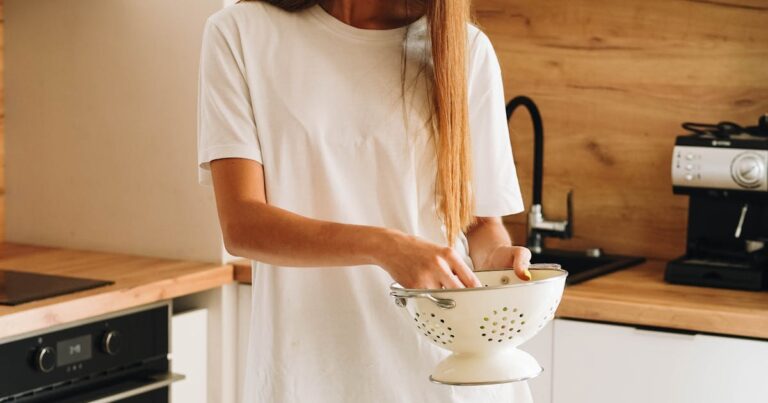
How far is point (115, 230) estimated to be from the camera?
2.46 metres

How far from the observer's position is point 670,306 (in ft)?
6.46

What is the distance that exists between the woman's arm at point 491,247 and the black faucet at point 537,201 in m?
1.05

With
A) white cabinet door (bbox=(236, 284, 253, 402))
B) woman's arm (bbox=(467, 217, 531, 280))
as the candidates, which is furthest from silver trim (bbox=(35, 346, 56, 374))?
woman's arm (bbox=(467, 217, 531, 280))

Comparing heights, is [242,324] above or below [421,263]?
below

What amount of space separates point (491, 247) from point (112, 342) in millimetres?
851

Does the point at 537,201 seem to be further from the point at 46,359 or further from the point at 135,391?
the point at 46,359

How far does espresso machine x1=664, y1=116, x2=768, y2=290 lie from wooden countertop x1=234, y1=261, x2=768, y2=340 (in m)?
0.03

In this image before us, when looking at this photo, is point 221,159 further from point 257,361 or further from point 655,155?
point 655,155

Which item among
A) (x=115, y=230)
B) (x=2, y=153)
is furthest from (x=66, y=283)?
(x=2, y=153)

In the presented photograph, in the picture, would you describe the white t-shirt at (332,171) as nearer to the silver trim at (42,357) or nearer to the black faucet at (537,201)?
the silver trim at (42,357)

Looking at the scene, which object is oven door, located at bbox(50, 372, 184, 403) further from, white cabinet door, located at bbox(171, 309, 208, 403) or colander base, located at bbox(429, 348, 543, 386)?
colander base, located at bbox(429, 348, 543, 386)

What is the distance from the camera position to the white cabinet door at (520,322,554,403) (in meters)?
2.05

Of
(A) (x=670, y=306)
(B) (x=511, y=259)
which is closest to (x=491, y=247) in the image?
(B) (x=511, y=259)

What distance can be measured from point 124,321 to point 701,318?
102 centimetres
